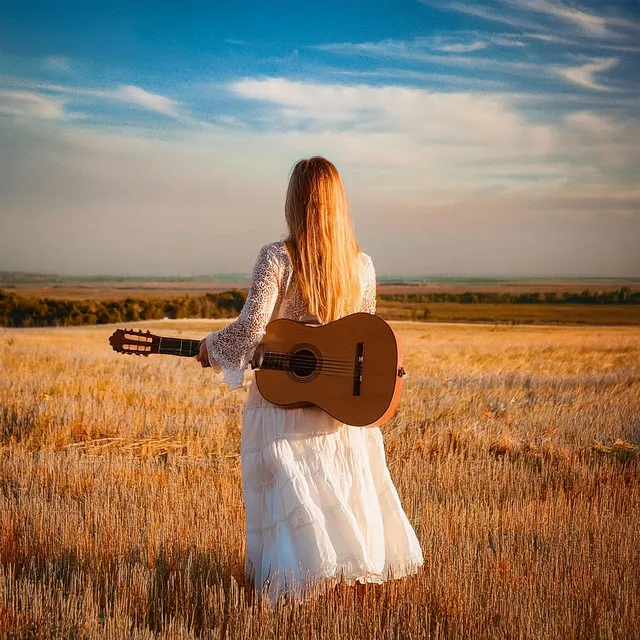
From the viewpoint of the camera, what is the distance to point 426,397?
12148 mm

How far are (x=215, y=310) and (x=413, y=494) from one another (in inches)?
1234

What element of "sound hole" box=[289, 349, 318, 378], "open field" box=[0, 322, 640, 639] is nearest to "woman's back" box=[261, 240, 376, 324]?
"sound hole" box=[289, 349, 318, 378]

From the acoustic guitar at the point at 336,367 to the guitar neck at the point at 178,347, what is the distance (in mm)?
351

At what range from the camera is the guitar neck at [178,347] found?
400cm

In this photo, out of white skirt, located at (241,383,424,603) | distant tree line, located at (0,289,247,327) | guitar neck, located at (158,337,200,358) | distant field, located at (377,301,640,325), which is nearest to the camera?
white skirt, located at (241,383,424,603)

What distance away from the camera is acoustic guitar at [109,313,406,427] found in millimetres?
3787

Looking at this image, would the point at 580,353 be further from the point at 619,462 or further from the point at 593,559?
the point at 593,559

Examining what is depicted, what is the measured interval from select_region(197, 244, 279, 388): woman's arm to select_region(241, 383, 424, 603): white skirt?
192 millimetres

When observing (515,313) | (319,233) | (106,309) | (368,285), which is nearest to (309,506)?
(368,285)

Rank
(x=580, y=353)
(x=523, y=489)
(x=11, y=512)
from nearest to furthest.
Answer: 1. (x=11, y=512)
2. (x=523, y=489)
3. (x=580, y=353)

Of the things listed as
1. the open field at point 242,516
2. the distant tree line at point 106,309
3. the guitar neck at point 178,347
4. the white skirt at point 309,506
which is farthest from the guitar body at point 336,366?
the distant tree line at point 106,309

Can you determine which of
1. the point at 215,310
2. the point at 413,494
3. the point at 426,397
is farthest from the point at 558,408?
the point at 215,310

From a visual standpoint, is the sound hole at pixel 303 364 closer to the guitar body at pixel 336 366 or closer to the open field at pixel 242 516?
the guitar body at pixel 336 366

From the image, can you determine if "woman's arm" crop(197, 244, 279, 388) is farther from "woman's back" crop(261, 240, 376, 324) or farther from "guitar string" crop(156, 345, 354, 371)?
"guitar string" crop(156, 345, 354, 371)
